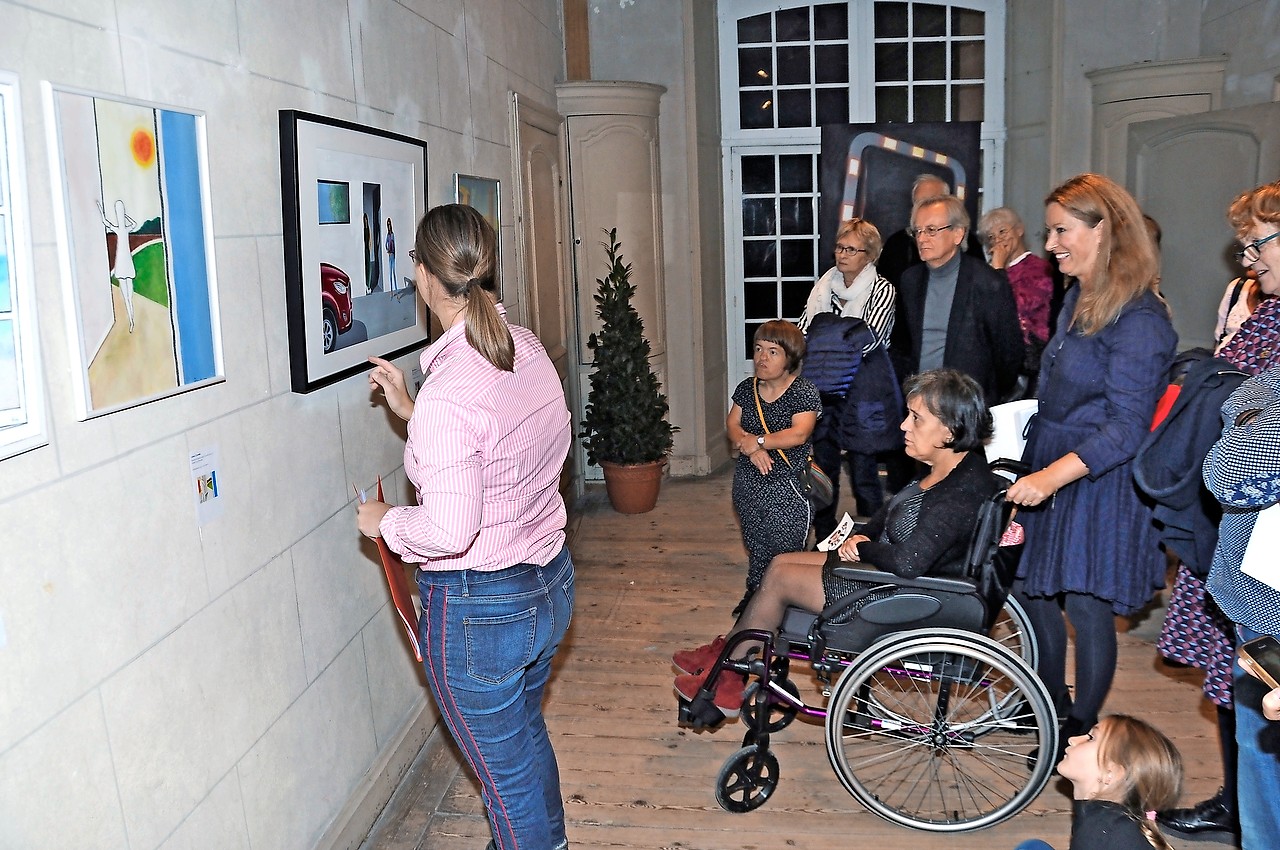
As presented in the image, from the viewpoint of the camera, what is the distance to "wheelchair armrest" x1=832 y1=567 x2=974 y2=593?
2674 mm

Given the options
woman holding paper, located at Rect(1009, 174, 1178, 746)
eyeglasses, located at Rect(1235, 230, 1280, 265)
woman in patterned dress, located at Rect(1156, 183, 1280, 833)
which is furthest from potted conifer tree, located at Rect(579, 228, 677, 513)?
eyeglasses, located at Rect(1235, 230, 1280, 265)

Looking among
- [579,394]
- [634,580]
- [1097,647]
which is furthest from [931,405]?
[579,394]

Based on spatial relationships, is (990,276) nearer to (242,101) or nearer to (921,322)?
(921,322)

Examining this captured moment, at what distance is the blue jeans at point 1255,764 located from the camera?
2.06 metres

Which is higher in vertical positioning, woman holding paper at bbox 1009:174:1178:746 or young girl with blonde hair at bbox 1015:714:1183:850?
woman holding paper at bbox 1009:174:1178:746

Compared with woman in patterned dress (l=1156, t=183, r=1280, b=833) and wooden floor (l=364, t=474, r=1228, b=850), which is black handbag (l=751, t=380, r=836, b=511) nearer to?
wooden floor (l=364, t=474, r=1228, b=850)

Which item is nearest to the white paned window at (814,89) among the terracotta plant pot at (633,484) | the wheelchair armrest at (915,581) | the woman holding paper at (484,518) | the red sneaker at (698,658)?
the terracotta plant pot at (633,484)

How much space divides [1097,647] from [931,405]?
0.84 metres

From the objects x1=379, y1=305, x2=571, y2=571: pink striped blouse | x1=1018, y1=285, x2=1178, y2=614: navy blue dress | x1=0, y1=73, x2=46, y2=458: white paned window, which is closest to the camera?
x1=0, y1=73, x2=46, y2=458: white paned window

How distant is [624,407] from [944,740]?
3446 millimetres

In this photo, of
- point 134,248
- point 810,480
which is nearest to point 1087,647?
point 810,480

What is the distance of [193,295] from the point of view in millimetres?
2033

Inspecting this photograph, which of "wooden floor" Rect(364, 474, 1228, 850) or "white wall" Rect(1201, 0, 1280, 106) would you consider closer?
"wooden floor" Rect(364, 474, 1228, 850)

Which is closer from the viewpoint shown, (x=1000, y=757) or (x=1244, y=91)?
(x=1000, y=757)
